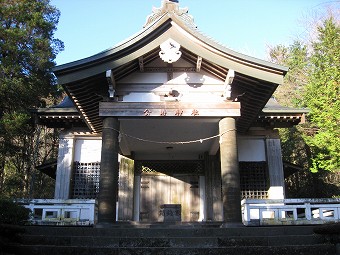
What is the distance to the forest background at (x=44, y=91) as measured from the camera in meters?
15.4

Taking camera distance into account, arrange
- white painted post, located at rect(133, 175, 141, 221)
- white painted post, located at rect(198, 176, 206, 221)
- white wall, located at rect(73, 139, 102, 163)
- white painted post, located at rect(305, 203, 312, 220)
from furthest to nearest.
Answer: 1. white painted post, located at rect(198, 176, 206, 221)
2. white painted post, located at rect(133, 175, 141, 221)
3. white wall, located at rect(73, 139, 102, 163)
4. white painted post, located at rect(305, 203, 312, 220)

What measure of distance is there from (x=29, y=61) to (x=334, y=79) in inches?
629

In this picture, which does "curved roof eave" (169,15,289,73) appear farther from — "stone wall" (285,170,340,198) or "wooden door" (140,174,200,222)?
"stone wall" (285,170,340,198)

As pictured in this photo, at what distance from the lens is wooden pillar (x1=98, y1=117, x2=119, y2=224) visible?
31.9 ft

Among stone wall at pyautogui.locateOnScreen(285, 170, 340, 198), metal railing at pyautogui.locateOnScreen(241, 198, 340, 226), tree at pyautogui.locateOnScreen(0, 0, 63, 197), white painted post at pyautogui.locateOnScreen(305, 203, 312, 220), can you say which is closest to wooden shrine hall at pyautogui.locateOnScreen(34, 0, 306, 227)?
metal railing at pyautogui.locateOnScreen(241, 198, 340, 226)

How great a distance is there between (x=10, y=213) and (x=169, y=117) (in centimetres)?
496

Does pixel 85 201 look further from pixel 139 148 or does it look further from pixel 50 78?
pixel 50 78

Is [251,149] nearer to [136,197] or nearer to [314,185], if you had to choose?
[136,197]

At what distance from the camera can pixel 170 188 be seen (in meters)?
15.4

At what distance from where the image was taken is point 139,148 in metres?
14.8

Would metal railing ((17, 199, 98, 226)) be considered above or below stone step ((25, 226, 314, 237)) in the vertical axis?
above

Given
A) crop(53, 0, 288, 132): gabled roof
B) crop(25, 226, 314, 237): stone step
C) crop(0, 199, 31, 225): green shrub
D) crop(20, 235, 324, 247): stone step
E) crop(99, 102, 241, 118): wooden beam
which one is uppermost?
crop(53, 0, 288, 132): gabled roof

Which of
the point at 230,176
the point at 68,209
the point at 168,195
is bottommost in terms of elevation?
the point at 68,209

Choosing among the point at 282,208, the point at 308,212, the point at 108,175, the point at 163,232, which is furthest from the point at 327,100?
the point at 163,232
